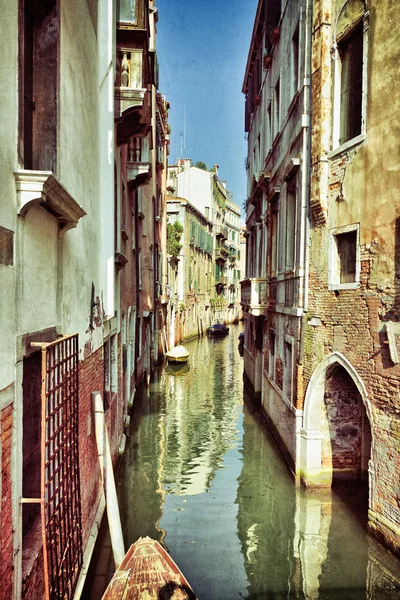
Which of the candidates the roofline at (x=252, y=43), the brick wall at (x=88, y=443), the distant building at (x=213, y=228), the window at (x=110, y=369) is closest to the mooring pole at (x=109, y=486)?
the brick wall at (x=88, y=443)

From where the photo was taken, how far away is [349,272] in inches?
297

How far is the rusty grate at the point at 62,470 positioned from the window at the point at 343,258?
4.48m

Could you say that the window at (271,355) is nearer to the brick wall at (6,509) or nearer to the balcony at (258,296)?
the balcony at (258,296)

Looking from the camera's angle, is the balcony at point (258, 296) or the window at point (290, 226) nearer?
the window at point (290, 226)

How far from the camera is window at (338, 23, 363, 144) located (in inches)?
287

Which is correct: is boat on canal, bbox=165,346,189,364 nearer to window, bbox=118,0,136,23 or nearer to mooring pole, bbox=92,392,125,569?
mooring pole, bbox=92,392,125,569

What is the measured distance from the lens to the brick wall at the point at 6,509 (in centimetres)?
288

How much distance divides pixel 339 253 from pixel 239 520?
444 cm

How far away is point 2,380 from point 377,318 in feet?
16.8

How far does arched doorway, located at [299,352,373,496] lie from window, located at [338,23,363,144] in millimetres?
3907

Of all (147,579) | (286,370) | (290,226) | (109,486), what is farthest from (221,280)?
(147,579)

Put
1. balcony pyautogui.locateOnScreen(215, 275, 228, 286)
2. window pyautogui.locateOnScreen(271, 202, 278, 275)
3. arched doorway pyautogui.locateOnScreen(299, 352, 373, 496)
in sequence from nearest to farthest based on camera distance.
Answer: arched doorway pyautogui.locateOnScreen(299, 352, 373, 496) < window pyautogui.locateOnScreen(271, 202, 278, 275) < balcony pyautogui.locateOnScreen(215, 275, 228, 286)

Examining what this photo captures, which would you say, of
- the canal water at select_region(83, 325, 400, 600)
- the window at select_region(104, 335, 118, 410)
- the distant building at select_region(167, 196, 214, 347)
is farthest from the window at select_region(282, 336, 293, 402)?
the distant building at select_region(167, 196, 214, 347)

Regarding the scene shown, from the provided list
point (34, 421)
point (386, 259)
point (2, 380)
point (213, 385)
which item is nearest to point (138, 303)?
point (213, 385)
